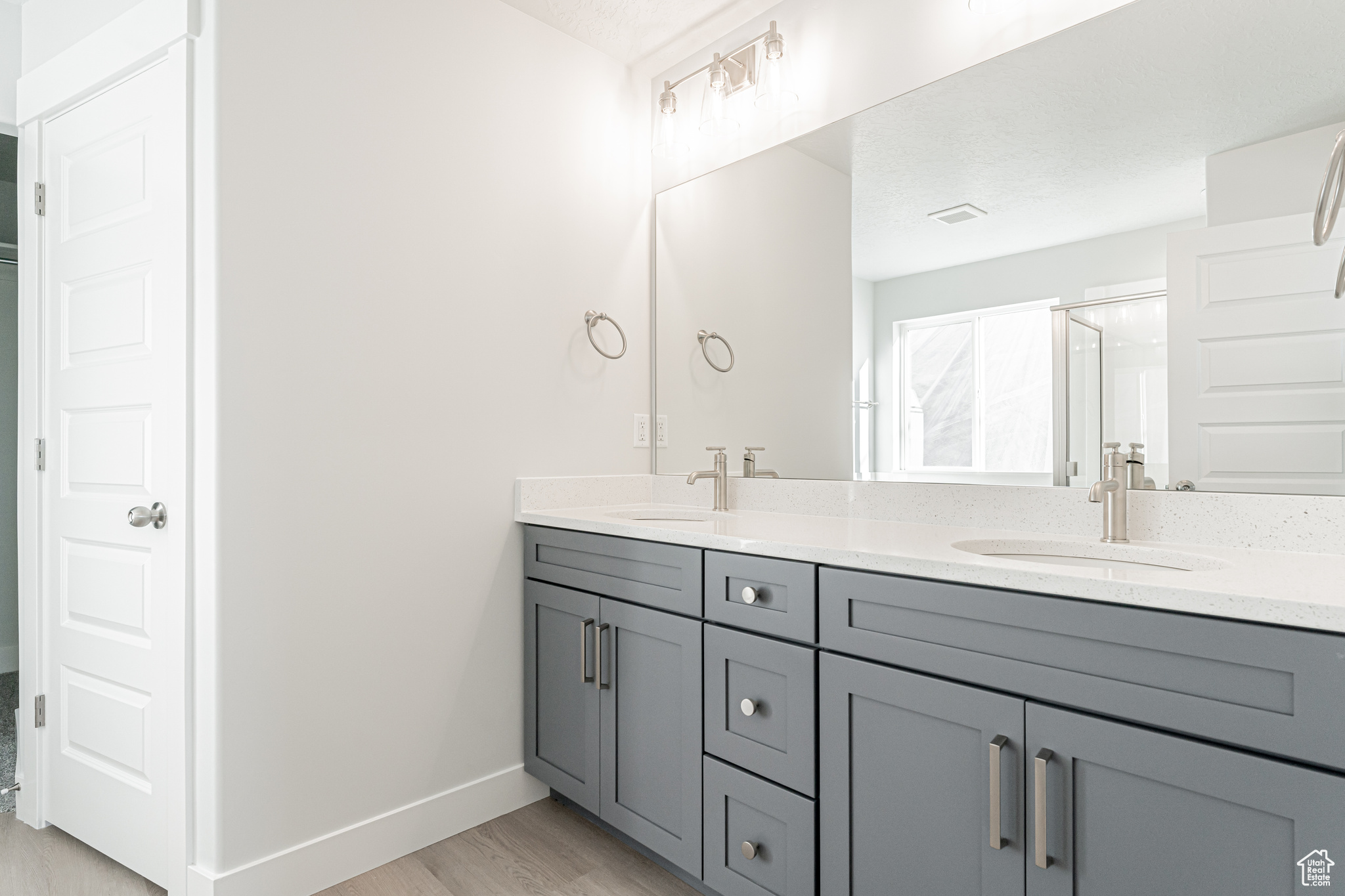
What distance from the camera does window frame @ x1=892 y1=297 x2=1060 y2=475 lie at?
1703 millimetres

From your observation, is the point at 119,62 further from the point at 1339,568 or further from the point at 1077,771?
the point at 1339,568

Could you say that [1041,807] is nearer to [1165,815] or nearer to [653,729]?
[1165,815]

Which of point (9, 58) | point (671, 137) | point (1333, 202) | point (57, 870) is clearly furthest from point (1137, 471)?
point (9, 58)

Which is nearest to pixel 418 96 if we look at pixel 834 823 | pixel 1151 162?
pixel 1151 162

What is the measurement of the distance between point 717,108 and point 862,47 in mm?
545

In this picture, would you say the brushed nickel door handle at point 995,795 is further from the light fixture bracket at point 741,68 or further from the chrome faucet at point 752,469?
the light fixture bracket at point 741,68

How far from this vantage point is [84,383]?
195cm

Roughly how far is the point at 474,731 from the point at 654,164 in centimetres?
200

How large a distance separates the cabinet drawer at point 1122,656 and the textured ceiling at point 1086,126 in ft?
3.00

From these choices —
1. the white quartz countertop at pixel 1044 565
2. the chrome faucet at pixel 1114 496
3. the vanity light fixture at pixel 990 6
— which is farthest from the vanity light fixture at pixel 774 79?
the chrome faucet at pixel 1114 496

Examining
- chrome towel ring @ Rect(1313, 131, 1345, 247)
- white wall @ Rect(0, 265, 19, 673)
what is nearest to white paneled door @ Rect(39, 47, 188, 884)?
white wall @ Rect(0, 265, 19, 673)

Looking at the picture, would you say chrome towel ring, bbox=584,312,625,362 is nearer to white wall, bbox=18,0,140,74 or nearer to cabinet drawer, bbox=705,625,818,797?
cabinet drawer, bbox=705,625,818,797

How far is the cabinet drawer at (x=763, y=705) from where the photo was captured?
1423 mm

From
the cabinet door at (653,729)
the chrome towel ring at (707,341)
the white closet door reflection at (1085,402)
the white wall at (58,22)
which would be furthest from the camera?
the chrome towel ring at (707,341)
